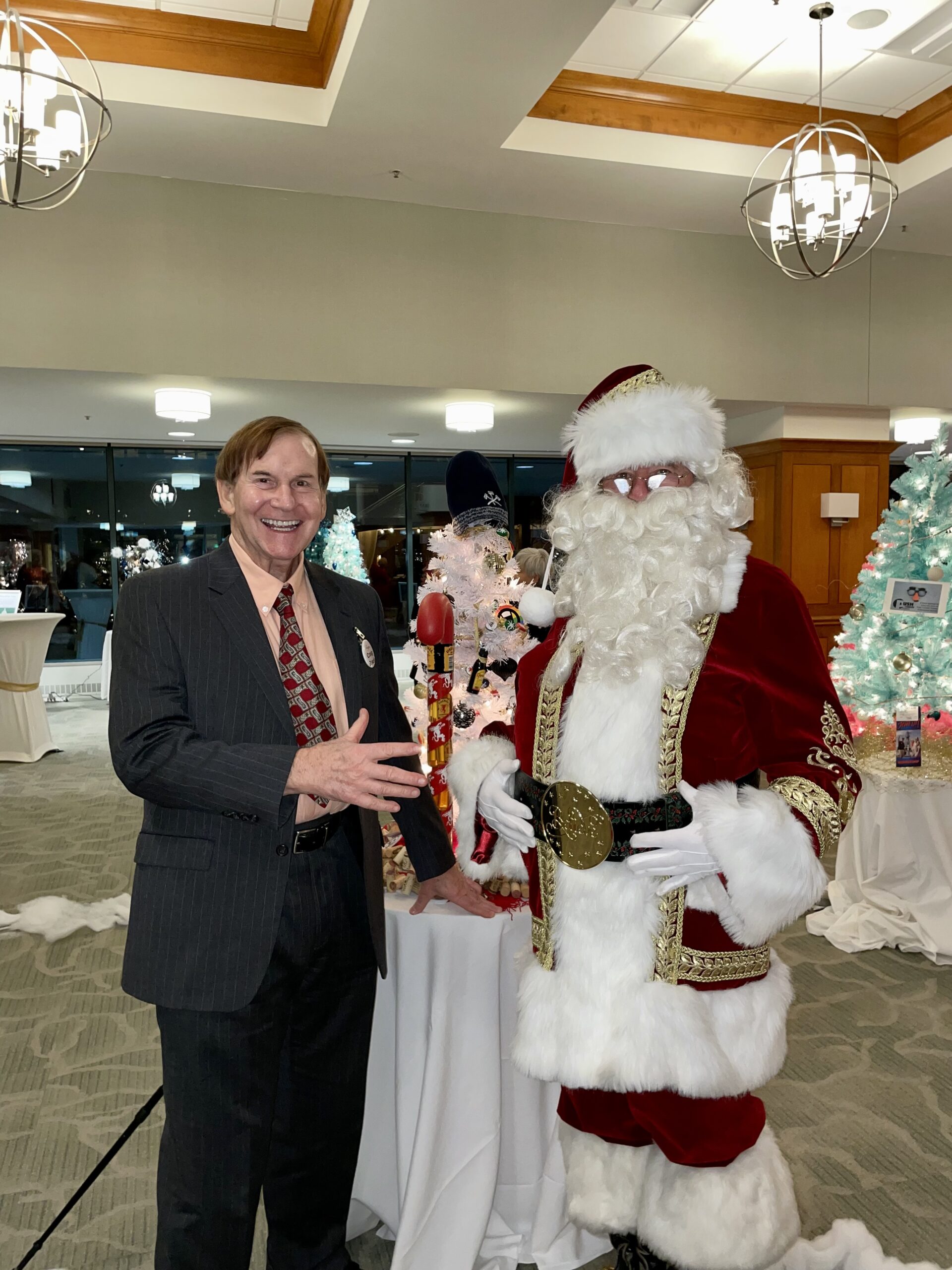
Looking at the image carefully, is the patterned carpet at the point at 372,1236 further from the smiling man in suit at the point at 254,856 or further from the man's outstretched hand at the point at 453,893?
the man's outstretched hand at the point at 453,893

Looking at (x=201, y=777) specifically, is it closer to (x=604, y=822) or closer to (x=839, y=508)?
(x=604, y=822)

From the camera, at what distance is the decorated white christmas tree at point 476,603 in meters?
2.83

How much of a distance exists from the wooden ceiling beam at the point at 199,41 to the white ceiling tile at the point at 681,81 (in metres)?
1.93

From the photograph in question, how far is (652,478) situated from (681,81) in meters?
4.92

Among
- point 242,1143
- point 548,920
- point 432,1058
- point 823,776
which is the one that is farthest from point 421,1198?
point 823,776

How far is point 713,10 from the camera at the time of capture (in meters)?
4.57

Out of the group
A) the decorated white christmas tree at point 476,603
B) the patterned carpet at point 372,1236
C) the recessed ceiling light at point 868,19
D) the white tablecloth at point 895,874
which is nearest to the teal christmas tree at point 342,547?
the patterned carpet at point 372,1236

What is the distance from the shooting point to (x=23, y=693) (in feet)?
24.2

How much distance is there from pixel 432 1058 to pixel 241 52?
200 inches

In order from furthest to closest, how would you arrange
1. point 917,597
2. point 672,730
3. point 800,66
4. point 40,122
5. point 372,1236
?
1. point 800,66
2. point 917,597
3. point 40,122
4. point 372,1236
5. point 672,730

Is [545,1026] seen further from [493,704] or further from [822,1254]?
[493,704]

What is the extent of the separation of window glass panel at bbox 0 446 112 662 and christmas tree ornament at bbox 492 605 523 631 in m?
8.70

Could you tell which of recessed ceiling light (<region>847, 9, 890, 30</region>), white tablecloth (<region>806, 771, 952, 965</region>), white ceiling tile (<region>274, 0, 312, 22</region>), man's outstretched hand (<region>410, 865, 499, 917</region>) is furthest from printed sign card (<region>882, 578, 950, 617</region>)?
white ceiling tile (<region>274, 0, 312, 22</region>)

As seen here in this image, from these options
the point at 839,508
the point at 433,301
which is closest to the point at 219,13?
the point at 433,301
